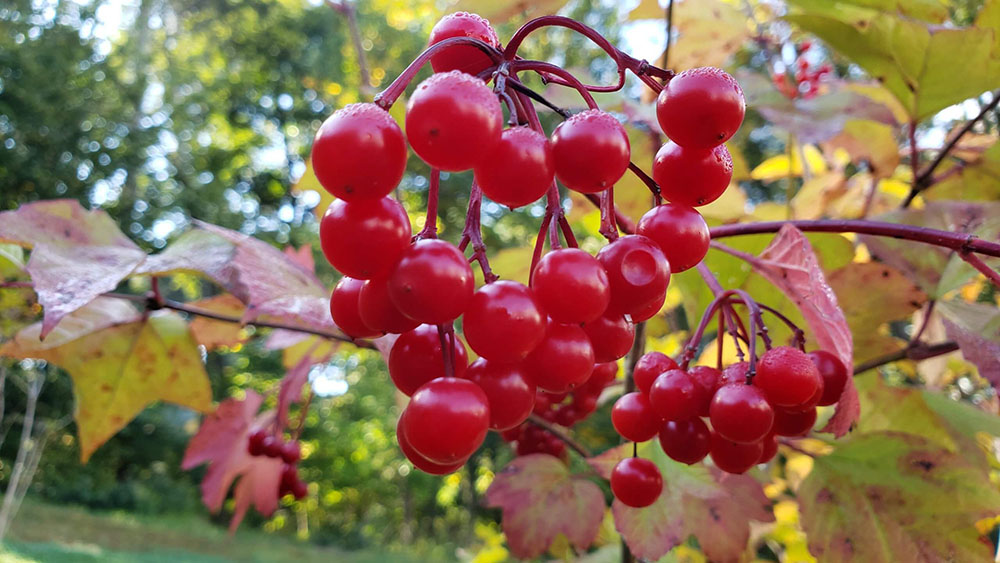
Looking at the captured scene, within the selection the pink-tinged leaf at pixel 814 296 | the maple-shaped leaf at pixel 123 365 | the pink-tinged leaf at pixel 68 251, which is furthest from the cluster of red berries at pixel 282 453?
the pink-tinged leaf at pixel 814 296

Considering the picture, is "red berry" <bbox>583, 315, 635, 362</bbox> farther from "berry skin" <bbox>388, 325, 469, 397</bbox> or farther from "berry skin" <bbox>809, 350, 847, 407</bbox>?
"berry skin" <bbox>809, 350, 847, 407</bbox>

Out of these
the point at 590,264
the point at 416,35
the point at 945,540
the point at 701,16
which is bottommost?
the point at 416,35

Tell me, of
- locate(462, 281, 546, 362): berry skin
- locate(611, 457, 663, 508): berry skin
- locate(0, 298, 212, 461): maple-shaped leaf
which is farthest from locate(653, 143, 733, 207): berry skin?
locate(0, 298, 212, 461): maple-shaped leaf

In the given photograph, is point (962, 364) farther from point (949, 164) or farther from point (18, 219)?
point (18, 219)

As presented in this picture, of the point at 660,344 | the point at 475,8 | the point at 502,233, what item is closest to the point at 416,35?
the point at 502,233

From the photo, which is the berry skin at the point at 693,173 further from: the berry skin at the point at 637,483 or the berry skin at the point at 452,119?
the berry skin at the point at 637,483
